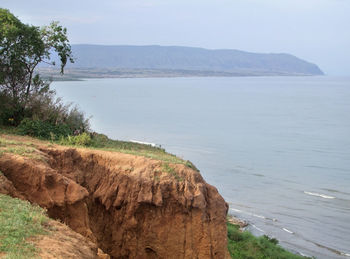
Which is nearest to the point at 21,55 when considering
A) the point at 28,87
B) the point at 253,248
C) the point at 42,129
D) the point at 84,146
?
the point at 28,87

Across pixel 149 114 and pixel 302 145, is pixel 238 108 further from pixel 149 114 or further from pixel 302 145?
pixel 302 145

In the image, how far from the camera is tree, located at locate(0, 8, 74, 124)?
21.0m

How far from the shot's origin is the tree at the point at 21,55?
21047mm

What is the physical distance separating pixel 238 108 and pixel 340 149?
47.5 m

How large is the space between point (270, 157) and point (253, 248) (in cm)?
2692

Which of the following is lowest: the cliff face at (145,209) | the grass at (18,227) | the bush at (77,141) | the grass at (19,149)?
the cliff face at (145,209)

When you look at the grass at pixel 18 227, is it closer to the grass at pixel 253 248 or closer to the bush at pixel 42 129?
the bush at pixel 42 129

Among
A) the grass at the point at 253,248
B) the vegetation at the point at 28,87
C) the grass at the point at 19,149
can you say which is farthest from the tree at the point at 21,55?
the grass at the point at 253,248

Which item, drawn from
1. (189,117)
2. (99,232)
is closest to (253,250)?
(99,232)

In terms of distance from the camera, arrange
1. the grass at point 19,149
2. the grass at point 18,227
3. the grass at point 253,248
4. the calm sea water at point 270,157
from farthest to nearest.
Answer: the calm sea water at point 270,157, the grass at point 253,248, the grass at point 19,149, the grass at point 18,227

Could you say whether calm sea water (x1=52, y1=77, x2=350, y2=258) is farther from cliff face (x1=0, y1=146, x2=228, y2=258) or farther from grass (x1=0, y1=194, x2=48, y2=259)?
grass (x1=0, y1=194, x2=48, y2=259)

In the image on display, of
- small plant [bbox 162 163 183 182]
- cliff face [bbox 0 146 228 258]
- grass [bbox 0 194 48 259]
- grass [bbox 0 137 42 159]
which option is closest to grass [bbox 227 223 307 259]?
cliff face [bbox 0 146 228 258]

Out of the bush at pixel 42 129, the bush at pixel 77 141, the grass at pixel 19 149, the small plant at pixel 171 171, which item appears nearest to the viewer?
the grass at pixel 19 149

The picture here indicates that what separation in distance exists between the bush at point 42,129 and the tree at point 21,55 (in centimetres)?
184
